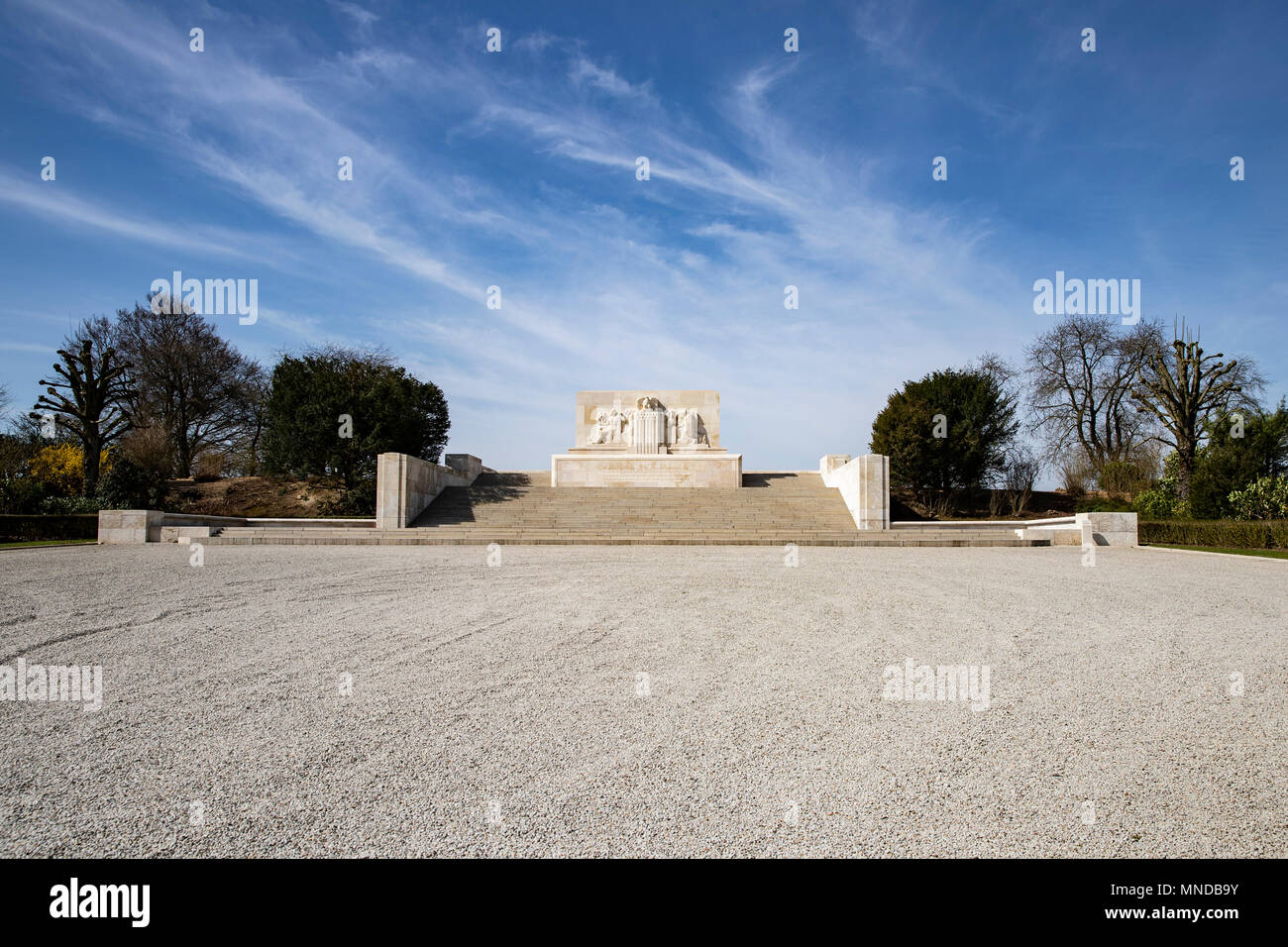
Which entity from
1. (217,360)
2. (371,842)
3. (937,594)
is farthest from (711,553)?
(217,360)

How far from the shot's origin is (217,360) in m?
34.9

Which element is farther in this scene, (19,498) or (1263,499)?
(19,498)

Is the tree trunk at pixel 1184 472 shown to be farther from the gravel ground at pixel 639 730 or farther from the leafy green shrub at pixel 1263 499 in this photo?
the gravel ground at pixel 639 730

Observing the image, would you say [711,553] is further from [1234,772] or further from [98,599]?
[1234,772]

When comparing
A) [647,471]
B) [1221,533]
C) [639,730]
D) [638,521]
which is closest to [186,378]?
[647,471]

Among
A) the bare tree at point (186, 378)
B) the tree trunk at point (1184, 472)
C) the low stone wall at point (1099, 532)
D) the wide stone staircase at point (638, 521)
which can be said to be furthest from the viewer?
the bare tree at point (186, 378)

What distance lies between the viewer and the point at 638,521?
21.0 metres

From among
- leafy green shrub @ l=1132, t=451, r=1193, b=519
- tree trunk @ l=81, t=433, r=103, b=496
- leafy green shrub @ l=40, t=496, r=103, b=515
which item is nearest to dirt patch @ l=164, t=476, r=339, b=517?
tree trunk @ l=81, t=433, r=103, b=496

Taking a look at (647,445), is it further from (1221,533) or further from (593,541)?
(1221,533)

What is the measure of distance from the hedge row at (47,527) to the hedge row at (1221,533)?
27645mm

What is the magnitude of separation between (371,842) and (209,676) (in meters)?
3.01

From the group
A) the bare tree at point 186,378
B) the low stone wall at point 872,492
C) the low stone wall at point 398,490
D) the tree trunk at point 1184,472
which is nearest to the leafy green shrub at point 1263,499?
the tree trunk at point 1184,472

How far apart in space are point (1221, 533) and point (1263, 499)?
4.38m

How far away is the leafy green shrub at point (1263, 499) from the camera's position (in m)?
19.5
